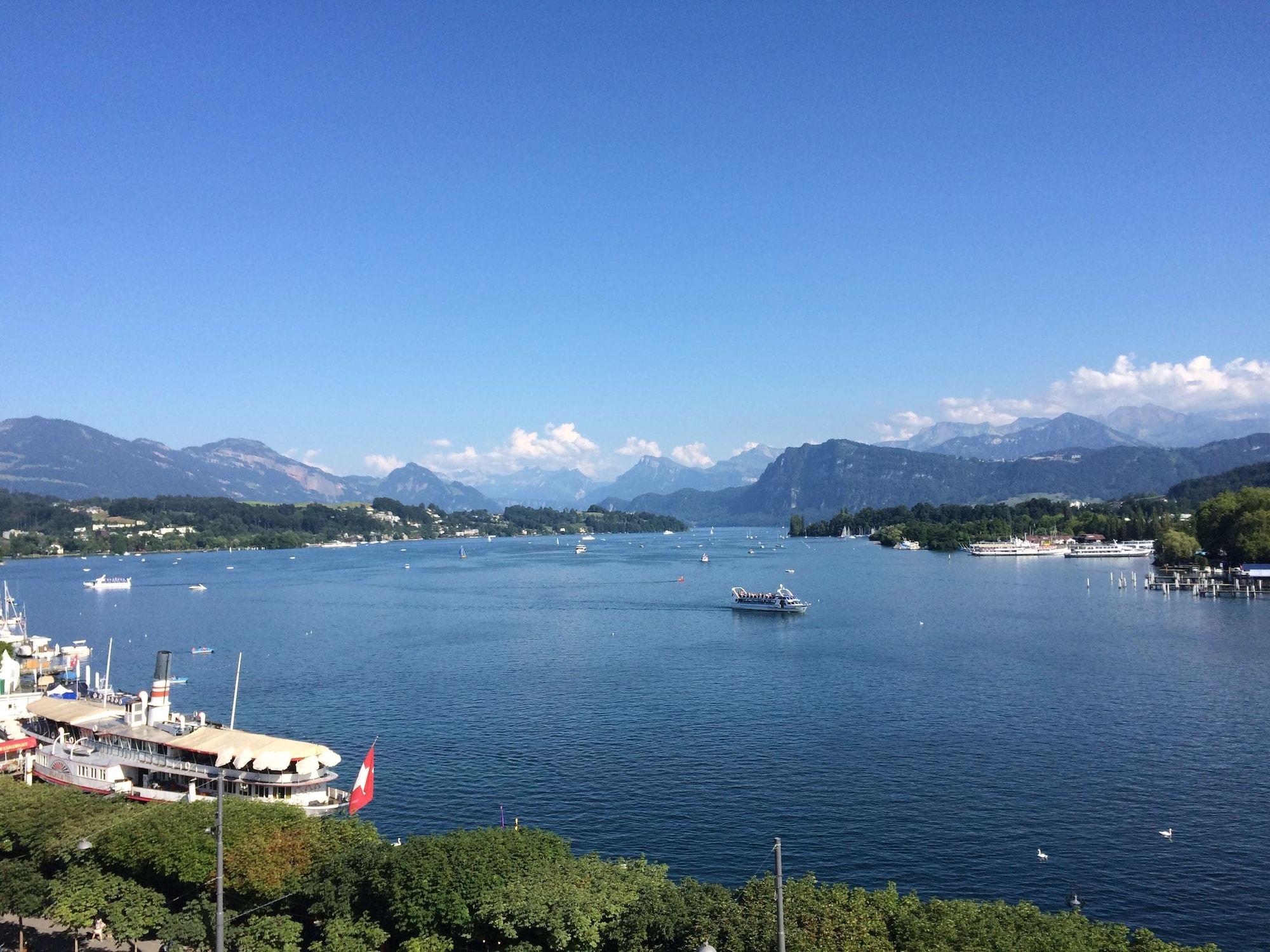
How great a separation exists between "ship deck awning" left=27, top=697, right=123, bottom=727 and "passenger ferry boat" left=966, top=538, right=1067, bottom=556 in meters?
135

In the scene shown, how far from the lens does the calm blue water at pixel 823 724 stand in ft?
73.2

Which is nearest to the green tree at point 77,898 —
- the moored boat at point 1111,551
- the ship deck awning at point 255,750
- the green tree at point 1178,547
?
the ship deck awning at point 255,750

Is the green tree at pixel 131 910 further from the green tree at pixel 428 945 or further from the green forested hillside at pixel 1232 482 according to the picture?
the green forested hillside at pixel 1232 482

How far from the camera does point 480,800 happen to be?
2659cm

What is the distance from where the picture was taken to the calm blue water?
2231 centimetres

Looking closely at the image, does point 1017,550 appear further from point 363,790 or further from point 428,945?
point 428,945

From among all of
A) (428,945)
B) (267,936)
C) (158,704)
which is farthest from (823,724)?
(158,704)

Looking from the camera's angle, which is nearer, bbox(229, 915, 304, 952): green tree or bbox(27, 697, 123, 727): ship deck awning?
bbox(229, 915, 304, 952): green tree

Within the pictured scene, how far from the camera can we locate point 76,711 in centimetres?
2941

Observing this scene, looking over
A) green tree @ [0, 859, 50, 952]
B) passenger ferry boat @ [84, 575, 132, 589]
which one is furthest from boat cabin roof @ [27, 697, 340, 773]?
passenger ferry boat @ [84, 575, 132, 589]

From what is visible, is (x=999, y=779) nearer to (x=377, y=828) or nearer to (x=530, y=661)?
(x=377, y=828)

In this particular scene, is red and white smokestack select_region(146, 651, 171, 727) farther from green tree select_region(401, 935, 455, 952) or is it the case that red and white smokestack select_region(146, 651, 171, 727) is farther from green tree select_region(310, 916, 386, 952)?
green tree select_region(401, 935, 455, 952)

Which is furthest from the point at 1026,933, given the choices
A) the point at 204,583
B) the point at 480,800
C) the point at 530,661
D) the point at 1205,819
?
the point at 204,583

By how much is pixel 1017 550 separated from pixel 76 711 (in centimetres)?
13888
